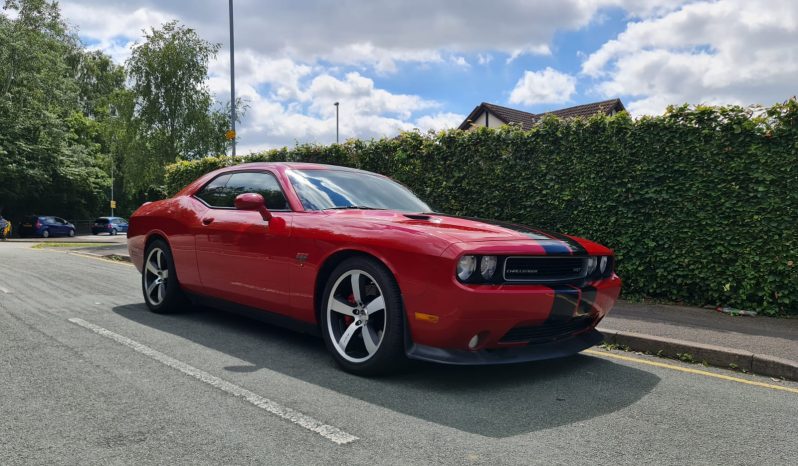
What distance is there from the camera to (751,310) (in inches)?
266

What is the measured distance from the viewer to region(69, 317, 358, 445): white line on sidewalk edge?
2959mm

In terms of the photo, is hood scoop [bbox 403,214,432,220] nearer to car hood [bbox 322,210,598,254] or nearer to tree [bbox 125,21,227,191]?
car hood [bbox 322,210,598,254]

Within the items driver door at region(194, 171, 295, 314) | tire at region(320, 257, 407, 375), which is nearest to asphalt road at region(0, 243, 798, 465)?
tire at region(320, 257, 407, 375)

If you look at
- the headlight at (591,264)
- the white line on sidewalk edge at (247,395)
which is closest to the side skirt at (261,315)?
the white line on sidewalk edge at (247,395)

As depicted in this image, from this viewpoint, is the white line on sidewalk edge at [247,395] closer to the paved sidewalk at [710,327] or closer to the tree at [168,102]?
the paved sidewalk at [710,327]

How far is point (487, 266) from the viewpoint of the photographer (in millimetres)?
3549

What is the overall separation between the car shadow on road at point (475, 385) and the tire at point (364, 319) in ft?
0.41

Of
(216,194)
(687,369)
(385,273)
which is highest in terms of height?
(216,194)

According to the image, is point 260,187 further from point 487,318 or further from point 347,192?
point 487,318

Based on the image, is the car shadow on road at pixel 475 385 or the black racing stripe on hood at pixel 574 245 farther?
the black racing stripe on hood at pixel 574 245

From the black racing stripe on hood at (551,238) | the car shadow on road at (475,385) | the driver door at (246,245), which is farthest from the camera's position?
the driver door at (246,245)

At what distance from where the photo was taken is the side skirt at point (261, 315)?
4359 millimetres

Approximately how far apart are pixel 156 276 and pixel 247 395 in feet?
9.88

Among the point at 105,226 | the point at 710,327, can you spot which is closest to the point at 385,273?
the point at 710,327
